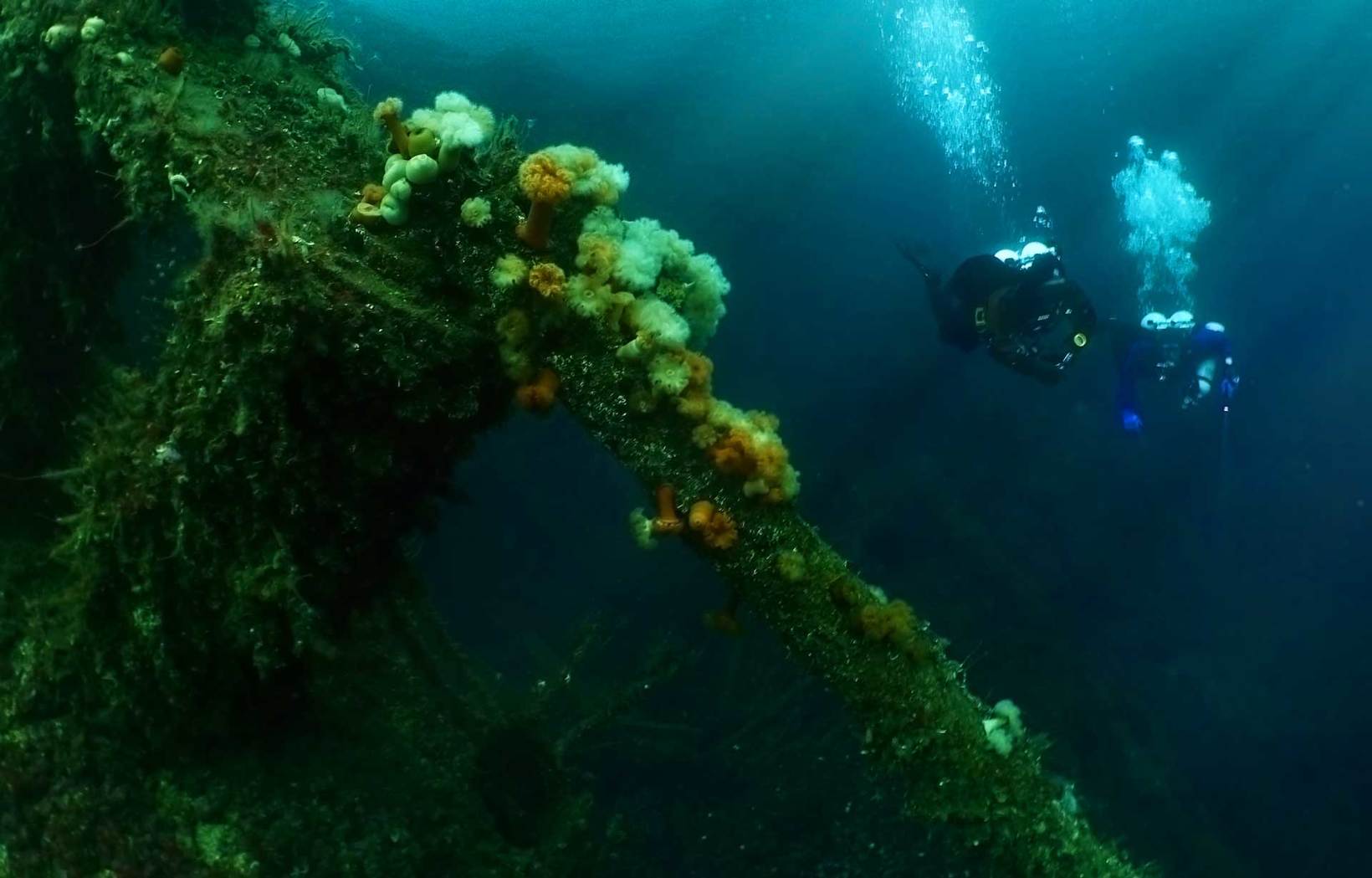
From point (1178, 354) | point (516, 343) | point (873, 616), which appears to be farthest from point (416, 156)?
point (1178, 354)

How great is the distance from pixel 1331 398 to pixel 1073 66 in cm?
2148

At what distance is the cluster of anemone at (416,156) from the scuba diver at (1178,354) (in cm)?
1220

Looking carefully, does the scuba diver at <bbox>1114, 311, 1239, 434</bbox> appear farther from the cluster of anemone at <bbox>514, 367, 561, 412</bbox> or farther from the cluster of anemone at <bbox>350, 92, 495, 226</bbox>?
the cluster of anemone at <bbox>350, 92, 495, 226</bbox>

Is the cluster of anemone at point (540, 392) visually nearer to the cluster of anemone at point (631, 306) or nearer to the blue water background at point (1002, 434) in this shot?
the cluster of anemone at point (631, 306)

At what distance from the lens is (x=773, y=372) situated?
20688mm

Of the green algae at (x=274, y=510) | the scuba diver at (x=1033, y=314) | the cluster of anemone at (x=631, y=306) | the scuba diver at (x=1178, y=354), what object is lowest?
the green algae at (x=274, y=510)

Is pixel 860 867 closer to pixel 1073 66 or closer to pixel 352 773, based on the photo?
pixel 352 773

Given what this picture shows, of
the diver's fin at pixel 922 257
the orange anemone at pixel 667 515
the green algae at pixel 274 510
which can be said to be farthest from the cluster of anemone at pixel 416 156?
the diver's fin at pixel 922 257

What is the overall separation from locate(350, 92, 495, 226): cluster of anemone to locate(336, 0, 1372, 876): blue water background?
1.70 metres

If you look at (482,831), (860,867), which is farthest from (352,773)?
(860,867)

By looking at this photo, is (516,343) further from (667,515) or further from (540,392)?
(667,515)

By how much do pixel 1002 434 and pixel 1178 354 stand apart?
763 cm

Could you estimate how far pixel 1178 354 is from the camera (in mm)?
13672

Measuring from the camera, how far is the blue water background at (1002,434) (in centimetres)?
1428
